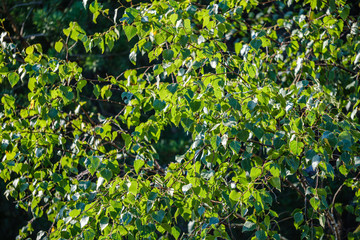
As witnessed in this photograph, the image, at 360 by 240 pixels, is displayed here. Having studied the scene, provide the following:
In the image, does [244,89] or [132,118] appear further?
[132,118]

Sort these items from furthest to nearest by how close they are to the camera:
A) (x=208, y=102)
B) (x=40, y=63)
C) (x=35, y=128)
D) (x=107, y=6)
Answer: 1. (x=107, y=6)
2. (x=35, y=128)
3. (x=40, y=63)
4. (x=208, y=102)

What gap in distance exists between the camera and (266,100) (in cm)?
145

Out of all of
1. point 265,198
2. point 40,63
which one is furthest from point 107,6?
point 265,198

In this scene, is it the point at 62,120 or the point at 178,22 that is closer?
the point at 178,22

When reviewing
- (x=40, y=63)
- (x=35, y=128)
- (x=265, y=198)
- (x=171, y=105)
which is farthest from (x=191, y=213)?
(x=35, y=128)

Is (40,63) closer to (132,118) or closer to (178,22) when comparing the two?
(132,118)

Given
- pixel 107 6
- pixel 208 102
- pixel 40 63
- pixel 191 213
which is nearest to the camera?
pixel 208 102

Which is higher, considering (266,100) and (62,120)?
(266,100)

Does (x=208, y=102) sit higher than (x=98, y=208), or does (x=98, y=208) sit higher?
(x=208, y=102)

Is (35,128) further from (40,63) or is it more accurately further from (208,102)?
(208,102)

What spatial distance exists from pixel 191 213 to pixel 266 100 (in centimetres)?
50

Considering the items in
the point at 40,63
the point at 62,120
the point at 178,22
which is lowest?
the point at 62,120

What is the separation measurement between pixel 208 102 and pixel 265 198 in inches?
14.8

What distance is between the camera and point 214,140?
1.40 meters
